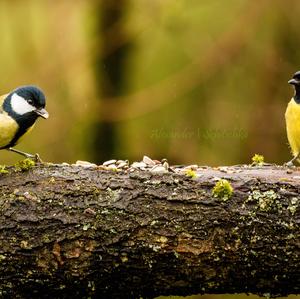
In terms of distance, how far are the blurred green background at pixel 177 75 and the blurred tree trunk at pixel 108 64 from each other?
0.6 inches

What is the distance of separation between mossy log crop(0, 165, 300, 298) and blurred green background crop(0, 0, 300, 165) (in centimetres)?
403

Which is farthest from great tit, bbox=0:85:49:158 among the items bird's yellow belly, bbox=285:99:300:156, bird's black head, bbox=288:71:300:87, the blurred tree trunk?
the blurred tree trunk

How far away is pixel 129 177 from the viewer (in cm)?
343

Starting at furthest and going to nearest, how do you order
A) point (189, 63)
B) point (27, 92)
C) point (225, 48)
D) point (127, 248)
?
point (189, 63) < point (225, 48) < point (27, 92) < point (127, 248)

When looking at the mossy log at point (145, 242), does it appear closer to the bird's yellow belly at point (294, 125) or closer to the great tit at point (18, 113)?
the great tit at point (18, 113)

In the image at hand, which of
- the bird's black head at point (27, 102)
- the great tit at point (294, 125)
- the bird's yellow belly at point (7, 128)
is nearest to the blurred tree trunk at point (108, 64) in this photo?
the great tit at point (294, 125)

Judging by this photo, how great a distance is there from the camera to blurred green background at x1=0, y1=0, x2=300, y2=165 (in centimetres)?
732

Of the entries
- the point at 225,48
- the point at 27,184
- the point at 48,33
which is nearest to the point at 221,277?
the point at 27,184

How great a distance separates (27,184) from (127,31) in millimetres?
4294

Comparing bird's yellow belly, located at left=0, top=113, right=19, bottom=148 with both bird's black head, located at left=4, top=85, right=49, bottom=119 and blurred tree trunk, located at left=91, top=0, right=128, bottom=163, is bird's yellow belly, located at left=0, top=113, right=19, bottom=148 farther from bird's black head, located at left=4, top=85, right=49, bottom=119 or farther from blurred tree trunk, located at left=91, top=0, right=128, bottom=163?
blurred tree trunk, located at left=91, top=0, right=128, bottom=163

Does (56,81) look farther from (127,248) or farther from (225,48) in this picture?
(127,248)

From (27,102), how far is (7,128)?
195mm

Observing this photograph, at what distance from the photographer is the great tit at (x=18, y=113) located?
12.5ft

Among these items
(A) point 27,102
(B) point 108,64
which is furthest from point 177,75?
(A) point 27,102
